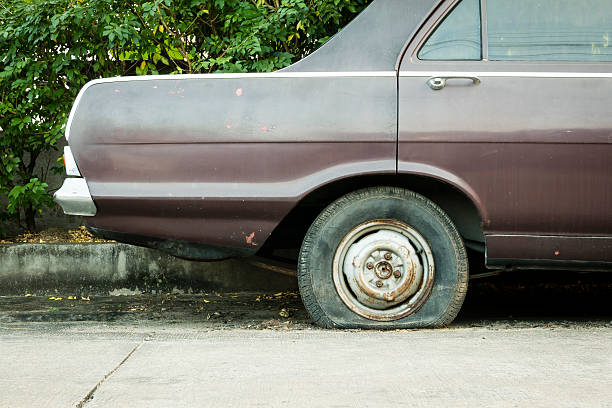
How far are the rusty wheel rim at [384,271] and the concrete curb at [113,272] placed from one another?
4.66ft

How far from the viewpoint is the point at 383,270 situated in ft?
11.8

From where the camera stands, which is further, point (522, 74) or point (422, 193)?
point (422, 193)

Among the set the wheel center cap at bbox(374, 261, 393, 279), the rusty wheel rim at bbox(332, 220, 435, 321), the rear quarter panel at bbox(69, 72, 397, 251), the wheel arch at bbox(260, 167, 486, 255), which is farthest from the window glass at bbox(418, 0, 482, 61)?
the wheel center cap at bbox(374, 261, 393, 279)

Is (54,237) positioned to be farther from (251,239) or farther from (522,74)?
(522,74)

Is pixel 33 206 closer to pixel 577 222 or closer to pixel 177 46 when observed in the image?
pixel 177 46

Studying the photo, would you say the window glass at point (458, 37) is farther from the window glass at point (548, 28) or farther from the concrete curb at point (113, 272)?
the concrete curb at point (113, 272)

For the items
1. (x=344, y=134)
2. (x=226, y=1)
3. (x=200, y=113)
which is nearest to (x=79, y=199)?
(x=200, y=113)

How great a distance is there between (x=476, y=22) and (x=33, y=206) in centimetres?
342

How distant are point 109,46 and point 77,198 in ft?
5.22

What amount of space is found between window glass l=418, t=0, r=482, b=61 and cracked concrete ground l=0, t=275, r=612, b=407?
52.3 inches

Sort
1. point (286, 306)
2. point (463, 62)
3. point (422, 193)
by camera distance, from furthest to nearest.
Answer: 1. point (286, 306)
2. point (422, 193)
3. point (463, 62)

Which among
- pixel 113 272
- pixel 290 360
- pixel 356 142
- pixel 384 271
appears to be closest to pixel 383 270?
pixel 384 271

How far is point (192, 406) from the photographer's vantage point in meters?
2.44

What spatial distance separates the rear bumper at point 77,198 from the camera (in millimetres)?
3605
